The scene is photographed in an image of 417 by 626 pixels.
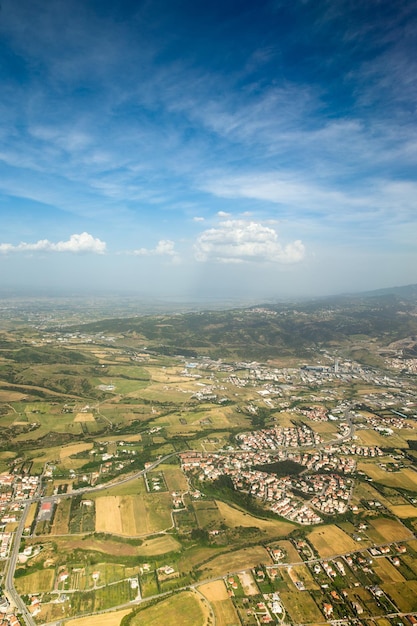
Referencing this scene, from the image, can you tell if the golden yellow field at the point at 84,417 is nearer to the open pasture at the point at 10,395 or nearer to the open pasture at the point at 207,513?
the open pasture at the point at 10,395

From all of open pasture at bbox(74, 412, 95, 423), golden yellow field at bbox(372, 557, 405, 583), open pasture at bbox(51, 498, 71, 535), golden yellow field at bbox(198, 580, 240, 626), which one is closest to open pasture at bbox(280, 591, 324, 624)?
golden yellow field at bbox(198, 580, 240, 626)

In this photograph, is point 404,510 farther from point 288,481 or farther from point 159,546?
point 159,546

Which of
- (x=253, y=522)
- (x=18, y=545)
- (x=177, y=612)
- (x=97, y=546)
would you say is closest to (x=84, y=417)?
(x=18, y=545)

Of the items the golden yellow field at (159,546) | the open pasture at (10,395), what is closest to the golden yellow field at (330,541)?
the golden yellow field at (159,546)

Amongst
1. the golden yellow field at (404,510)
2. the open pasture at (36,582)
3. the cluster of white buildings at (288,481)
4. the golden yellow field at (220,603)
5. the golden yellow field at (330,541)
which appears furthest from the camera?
the cluster of white buildings at (288,481)

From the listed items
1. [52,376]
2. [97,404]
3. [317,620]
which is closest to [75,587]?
[317,620]

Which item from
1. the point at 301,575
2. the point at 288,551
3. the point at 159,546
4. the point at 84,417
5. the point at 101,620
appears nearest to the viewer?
the point at 101,620

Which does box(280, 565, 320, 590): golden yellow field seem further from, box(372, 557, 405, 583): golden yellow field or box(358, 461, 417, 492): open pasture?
box(358, 461, 417, 492): open pasture
